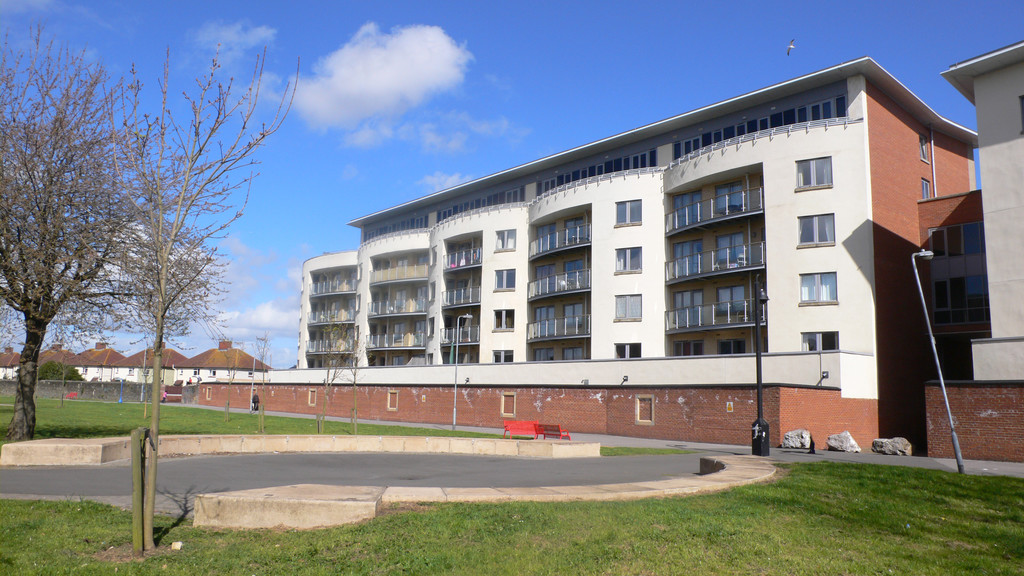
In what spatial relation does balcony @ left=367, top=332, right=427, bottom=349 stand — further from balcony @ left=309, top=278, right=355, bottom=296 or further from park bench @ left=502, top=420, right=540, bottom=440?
park bench @ left=502, top=420, right=540, bottom=440

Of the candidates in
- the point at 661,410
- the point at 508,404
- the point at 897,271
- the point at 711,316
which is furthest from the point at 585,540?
the point at 508,404

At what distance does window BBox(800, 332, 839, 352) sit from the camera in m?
33.6

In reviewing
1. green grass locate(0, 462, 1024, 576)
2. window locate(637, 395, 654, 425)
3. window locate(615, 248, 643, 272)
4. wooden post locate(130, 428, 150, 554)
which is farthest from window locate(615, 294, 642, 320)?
wooden post locate(130, 428, 150, 554)

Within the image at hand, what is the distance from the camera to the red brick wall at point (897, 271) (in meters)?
33.7

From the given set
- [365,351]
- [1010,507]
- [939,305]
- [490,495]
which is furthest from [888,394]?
[365,351]

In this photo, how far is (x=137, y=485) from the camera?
7.32 metres

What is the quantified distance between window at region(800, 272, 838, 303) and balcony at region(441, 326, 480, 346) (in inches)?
948

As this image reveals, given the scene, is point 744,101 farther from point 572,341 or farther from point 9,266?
point 9,266

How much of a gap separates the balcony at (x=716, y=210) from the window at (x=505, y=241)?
13125 millimetres

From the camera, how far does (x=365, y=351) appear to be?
63.5 m

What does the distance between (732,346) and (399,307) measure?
31867mm

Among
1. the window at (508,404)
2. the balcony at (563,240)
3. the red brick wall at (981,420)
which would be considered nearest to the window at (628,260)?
the balcony at (563,240)

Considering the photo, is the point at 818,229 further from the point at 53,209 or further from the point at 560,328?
the point at 53,209

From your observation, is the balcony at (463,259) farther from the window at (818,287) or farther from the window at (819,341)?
the window at (819,341)
